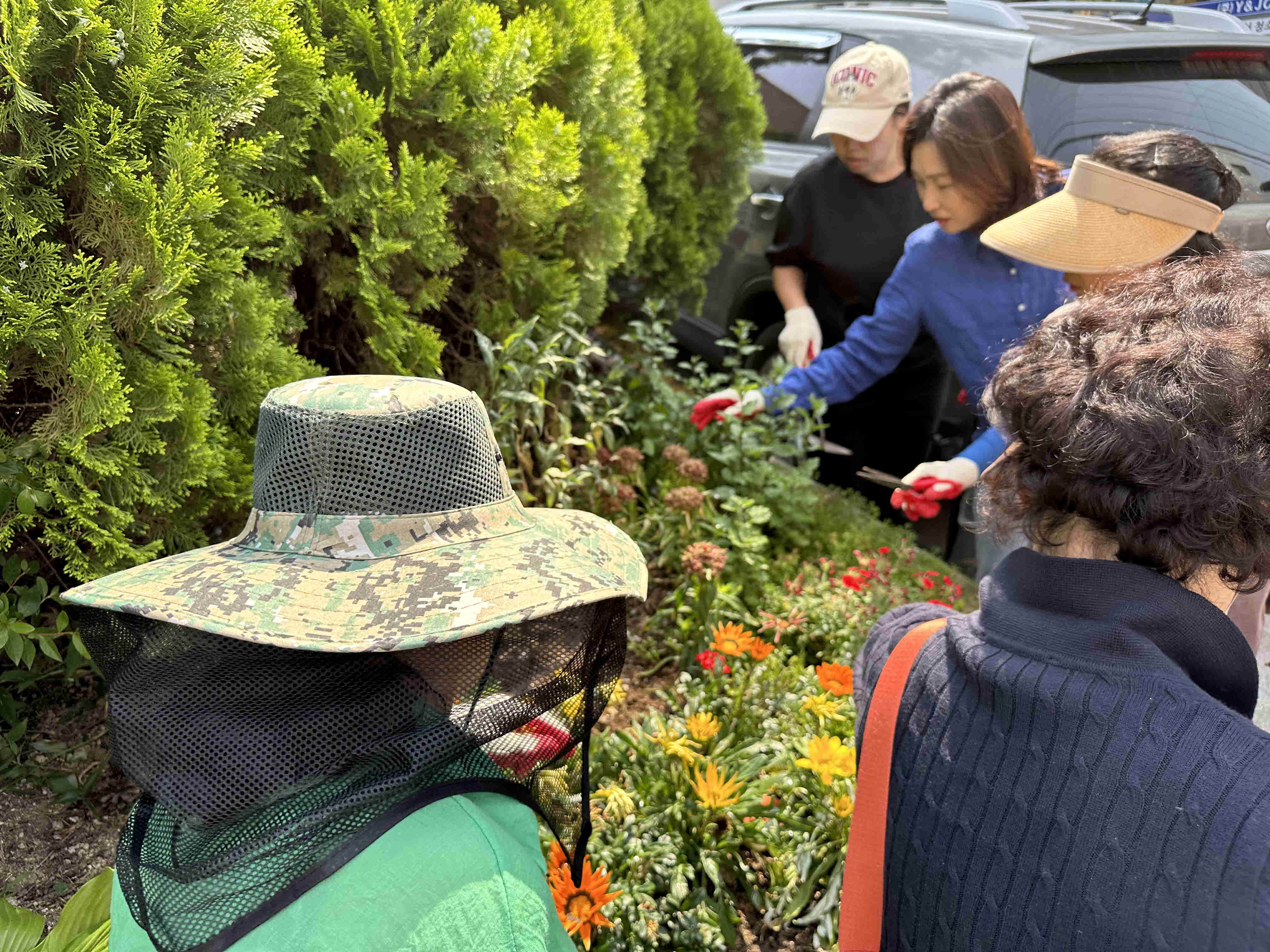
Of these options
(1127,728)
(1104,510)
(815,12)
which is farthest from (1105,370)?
(815,12)

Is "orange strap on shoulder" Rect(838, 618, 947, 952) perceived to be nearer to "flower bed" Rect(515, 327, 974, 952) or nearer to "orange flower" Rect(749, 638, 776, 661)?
"flower bed" Rect(515, 327, 974, 952)

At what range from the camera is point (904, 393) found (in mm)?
3818

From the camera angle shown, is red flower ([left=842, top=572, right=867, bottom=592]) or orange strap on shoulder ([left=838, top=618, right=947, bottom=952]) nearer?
orange strap on shoulder ([left=838, top=618, right=947, bottom=952])

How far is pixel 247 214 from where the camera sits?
6.31 feet

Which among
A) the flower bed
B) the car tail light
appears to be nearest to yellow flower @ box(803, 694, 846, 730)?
the flower bed

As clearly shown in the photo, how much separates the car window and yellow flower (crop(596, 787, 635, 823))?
145 inches

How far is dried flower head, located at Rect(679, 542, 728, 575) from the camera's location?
2.67 m

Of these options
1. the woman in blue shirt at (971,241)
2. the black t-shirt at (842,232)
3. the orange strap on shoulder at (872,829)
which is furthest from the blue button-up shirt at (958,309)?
the orange strap on shoulder at (872,829)

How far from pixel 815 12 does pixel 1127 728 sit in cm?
500

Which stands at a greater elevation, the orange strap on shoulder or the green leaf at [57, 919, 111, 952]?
the orange strap on shoulder

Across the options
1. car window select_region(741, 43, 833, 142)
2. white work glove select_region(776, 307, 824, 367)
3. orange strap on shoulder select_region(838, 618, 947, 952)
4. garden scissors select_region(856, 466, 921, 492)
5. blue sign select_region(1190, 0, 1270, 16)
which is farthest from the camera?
blue sign select_region(1190, 0, 1270, 16)

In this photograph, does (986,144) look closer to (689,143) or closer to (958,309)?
(958,309)

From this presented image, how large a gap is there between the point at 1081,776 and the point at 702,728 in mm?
1103

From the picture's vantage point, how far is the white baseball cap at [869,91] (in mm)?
3453
